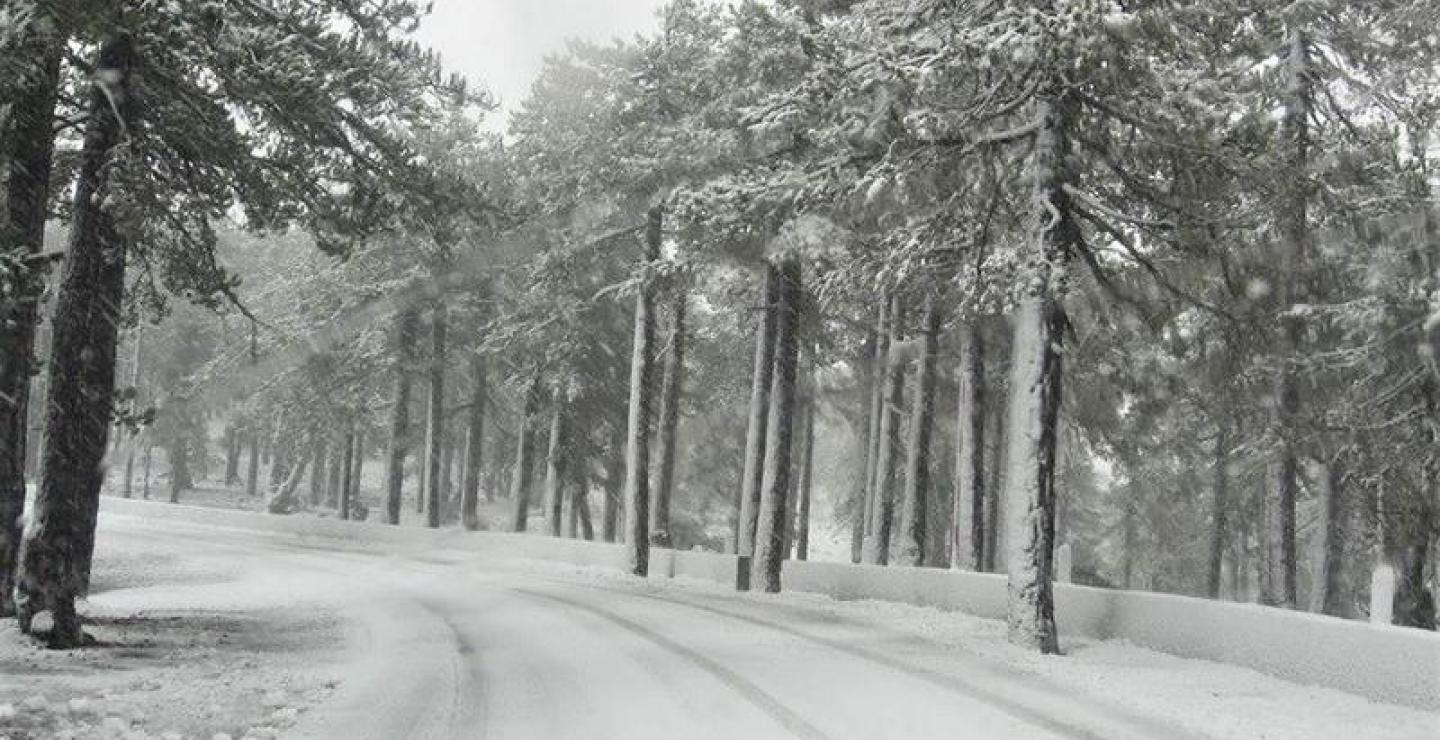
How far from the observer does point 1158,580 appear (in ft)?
164

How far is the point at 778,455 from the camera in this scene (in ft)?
65.4

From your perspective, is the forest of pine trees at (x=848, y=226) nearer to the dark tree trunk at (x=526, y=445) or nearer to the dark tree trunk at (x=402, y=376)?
the dark tree trunk at (x=526, y=445)

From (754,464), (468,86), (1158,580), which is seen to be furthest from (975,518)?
(1158,580)

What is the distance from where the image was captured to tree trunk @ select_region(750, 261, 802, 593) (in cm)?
1992

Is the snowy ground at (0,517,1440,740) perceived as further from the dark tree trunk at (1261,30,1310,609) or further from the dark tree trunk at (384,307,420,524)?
the dark tree trunk at (384,307,420,524)

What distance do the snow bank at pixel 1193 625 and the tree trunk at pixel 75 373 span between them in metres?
11.3

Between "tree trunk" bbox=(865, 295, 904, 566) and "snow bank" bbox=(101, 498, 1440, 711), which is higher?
"tree trunk" bbox=(865, 295, 904, 566)

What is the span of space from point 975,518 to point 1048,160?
25.8ft

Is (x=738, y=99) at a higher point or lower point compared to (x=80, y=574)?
higher

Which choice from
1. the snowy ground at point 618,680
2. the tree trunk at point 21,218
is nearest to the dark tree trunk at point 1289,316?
the snowy ground at point 618,680

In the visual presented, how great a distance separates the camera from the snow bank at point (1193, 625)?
943 cm

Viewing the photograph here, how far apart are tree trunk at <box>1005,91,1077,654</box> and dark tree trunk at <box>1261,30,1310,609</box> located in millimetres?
6669

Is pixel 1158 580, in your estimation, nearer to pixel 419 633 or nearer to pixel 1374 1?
pixel 1374 1

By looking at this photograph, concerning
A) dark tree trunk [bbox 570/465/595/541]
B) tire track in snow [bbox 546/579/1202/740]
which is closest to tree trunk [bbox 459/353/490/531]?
dark tree trunk [bbox 570/465/595/541]
